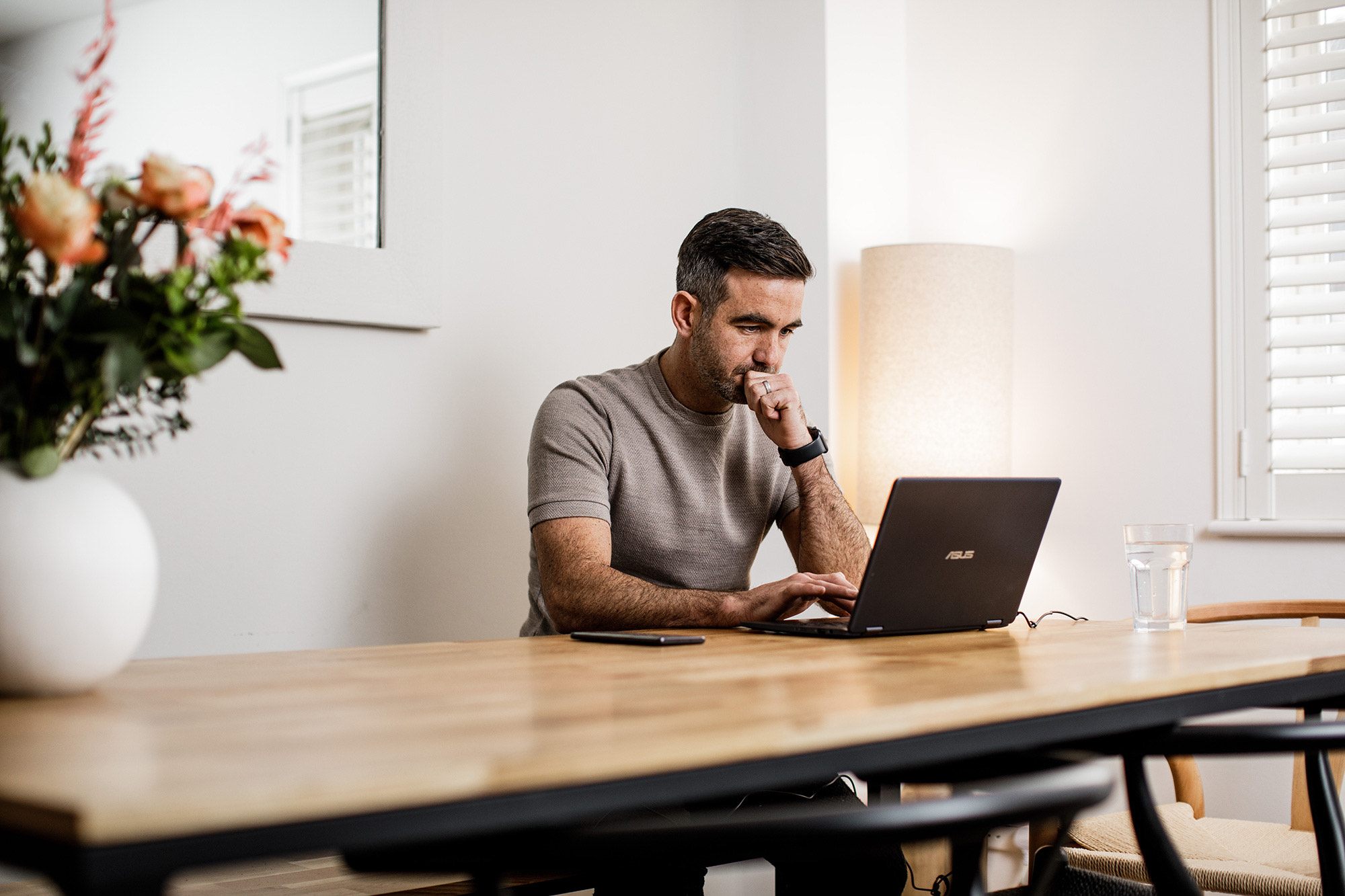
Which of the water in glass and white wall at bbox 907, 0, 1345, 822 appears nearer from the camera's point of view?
the water in glass

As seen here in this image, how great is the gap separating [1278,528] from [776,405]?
1254 mm

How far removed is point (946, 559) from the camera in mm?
1457

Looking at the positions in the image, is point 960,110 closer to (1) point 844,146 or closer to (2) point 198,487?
(1) point 844,146

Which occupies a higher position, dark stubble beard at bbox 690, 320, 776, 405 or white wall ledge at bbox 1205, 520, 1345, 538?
dark stubble beard at bbox 690, 320, 776, 405

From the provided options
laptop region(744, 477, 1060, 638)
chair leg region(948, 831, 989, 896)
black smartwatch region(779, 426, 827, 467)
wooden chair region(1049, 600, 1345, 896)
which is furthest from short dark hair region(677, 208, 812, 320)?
chair leg region(948, 831, 989, 896)

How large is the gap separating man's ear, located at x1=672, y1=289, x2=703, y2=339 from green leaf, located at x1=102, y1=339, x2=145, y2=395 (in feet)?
4.11

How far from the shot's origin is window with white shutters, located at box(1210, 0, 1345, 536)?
2533 mm

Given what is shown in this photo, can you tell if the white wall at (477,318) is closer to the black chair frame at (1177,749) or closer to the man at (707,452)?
the man at (707,452)

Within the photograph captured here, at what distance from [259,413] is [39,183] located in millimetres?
1096

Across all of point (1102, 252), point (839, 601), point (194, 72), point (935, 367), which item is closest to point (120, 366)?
point (839, 601)

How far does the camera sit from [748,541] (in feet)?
6.81

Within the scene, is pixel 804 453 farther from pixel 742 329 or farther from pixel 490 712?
pixel 490 712

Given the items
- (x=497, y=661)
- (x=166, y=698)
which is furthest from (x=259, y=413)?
(x=166, y=698)

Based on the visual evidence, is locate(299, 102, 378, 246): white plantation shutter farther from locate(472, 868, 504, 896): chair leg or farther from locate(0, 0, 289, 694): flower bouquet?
locate(472, 868, 504, 896): chair leg
